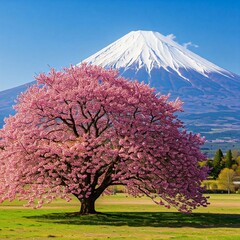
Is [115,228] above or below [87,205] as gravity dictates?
below

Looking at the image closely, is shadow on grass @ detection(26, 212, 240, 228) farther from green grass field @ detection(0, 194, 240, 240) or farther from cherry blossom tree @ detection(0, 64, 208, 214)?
cherry blossom tree @ detection(0, 64, 208, 214)

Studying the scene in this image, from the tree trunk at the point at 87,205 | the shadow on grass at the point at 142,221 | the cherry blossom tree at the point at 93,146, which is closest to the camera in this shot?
the shadow on grass at the point at 142,221

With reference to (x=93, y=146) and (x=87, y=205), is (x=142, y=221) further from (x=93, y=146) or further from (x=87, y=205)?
(x=93, y=146)

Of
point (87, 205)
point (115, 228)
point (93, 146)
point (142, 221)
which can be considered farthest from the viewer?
point (87, 205)

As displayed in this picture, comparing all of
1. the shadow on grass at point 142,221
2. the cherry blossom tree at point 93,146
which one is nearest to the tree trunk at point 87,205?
the cherry blossom tree at point 93,146

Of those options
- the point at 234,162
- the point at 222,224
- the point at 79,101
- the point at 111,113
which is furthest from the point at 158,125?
the point at 234,162

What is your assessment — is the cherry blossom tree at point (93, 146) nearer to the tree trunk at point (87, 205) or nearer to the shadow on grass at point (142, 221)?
the tree trunk at point (87, 205)

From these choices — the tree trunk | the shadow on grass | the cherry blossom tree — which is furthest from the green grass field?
the cherry blossom tree

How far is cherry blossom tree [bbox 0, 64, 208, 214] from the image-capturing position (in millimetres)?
35281

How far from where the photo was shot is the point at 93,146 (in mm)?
35562

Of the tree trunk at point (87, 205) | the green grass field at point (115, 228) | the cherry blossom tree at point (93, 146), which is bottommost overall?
the green grass field at point (115, 228)

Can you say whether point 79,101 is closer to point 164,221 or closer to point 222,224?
point 164,221

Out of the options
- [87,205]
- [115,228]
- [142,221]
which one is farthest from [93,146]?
[115,228]

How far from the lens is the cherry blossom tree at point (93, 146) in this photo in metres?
→ 35.3
